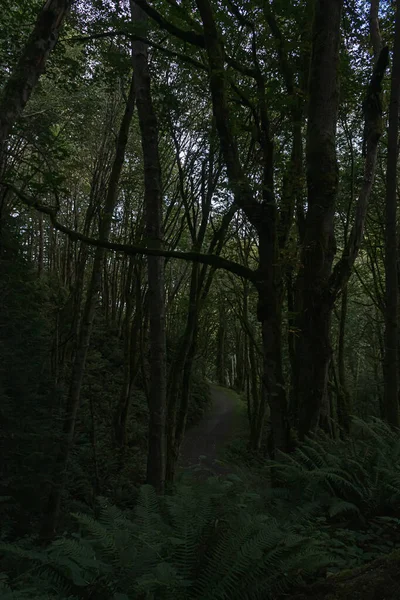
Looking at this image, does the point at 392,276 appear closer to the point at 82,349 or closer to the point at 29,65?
the point at 82,349

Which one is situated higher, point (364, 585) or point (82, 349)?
point (82, 349)

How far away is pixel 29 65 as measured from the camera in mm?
4383

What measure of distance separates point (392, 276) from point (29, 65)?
5.69m

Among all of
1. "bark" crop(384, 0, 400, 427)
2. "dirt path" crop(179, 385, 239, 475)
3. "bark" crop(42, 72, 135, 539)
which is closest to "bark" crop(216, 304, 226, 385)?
"dirt path" crop(179, 385, 239, 475)

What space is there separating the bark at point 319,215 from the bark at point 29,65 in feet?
8.98

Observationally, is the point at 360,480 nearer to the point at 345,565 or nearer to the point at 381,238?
the point at 345,565

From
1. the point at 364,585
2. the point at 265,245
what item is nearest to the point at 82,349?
the point at 265,245

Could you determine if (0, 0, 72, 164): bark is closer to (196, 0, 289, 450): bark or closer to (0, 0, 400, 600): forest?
(0, 0, 400, 600): forest

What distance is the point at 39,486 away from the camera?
6734 mm

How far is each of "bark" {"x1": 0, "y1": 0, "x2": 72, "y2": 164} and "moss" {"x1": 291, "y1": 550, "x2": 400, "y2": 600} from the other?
431 centimetres

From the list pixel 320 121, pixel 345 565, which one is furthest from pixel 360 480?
pixel 320 121

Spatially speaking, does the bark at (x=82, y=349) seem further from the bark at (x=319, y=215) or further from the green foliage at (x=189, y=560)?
the green foliage at (x=189, y=560)

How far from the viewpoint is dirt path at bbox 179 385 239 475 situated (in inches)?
504

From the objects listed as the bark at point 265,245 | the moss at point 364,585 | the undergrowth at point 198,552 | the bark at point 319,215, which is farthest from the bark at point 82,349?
the moss at point 364,585
